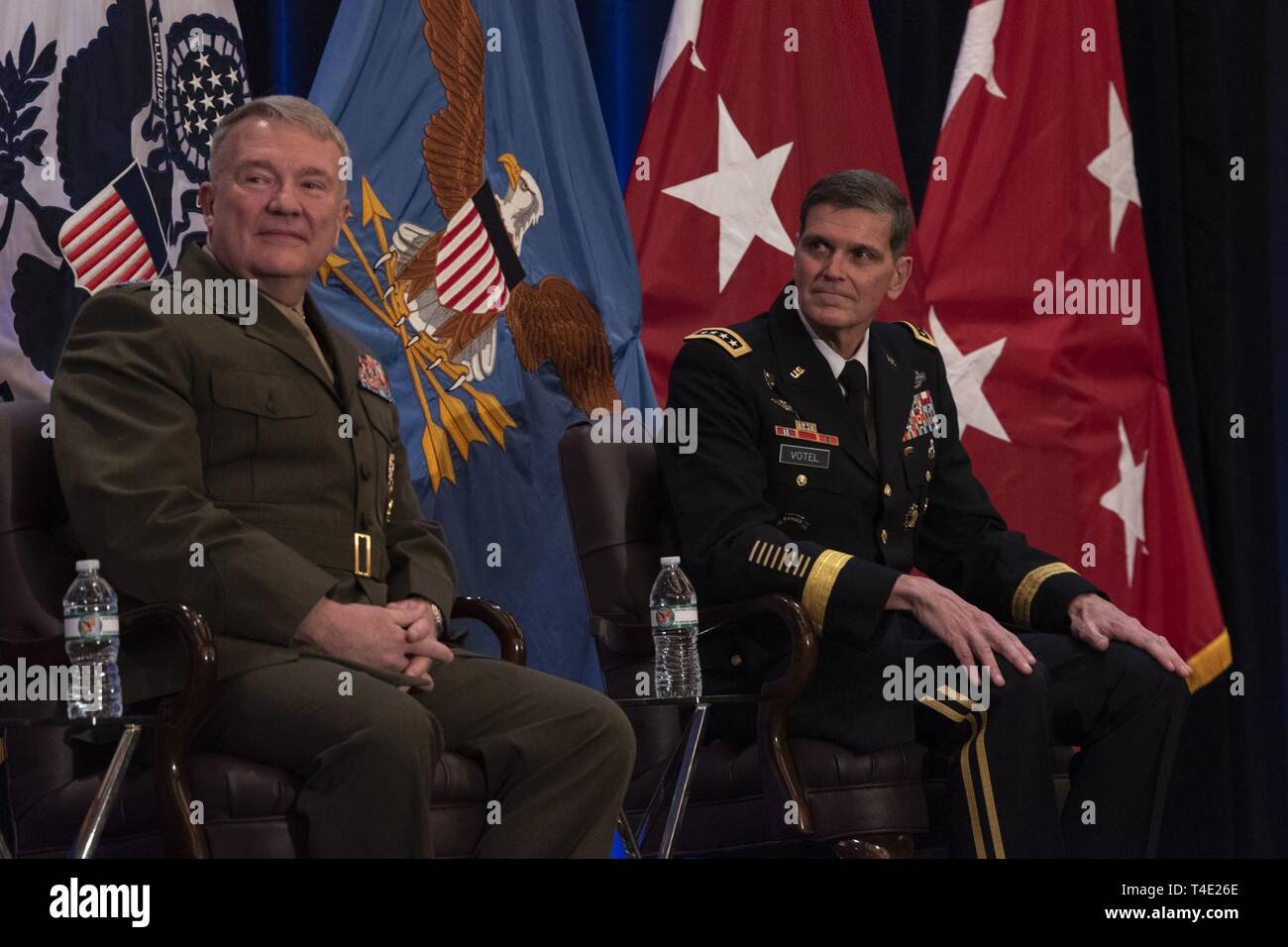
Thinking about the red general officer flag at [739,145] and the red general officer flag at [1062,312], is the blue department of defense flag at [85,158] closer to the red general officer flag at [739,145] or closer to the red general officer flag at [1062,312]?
the red general officer flag at [739,145]

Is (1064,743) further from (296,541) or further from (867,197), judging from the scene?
(296,541)

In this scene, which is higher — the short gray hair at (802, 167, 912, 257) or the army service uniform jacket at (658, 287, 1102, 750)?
the short gray hair at (802, 167, 912, 257)

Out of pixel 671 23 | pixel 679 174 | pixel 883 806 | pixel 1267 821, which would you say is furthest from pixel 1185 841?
pixel 671 23

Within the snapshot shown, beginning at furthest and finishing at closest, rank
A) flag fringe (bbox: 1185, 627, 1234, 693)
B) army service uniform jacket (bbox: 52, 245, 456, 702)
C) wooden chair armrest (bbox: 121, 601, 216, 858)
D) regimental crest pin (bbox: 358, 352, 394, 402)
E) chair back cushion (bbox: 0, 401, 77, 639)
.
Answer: flag fringe (bbox: 1185, 627, 1234, 693)
regimental crest pin (bbox: 358, 352, 394, 402)
chair back cushion (bbox: 0, 401, 77, 639)
army service uniform jacket (bbox: 52, 245, 456, 702)
wooden chair armrest (bbox: 121, 601, 216, 858)

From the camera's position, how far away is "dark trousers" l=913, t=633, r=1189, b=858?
9.79ft

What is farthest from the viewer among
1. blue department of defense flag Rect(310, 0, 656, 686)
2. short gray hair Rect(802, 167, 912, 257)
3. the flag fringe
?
the flag fringe

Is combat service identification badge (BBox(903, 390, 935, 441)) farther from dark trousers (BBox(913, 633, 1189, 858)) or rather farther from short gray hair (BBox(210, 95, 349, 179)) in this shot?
short gray hair (BBox(210, 95, 349, 179))

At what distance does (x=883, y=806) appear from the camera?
10.1ft

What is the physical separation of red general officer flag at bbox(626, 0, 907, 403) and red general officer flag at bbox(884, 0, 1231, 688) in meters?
0.34

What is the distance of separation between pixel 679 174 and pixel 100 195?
1626mm

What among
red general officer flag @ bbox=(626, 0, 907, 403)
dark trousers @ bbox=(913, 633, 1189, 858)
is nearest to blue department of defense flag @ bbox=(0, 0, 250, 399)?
red general officer flag @ bbox=(626, 0, 907, 403)

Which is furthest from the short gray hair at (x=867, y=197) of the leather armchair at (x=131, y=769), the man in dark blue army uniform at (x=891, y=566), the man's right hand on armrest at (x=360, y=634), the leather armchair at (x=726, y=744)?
the man's right hand on armrest at (x=360, y=634)

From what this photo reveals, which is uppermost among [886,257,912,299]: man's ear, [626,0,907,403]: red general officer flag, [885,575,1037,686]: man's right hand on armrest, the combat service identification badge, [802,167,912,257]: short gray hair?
[626,0,907,403]: red general officer flag

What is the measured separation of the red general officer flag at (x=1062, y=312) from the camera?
185 inches
